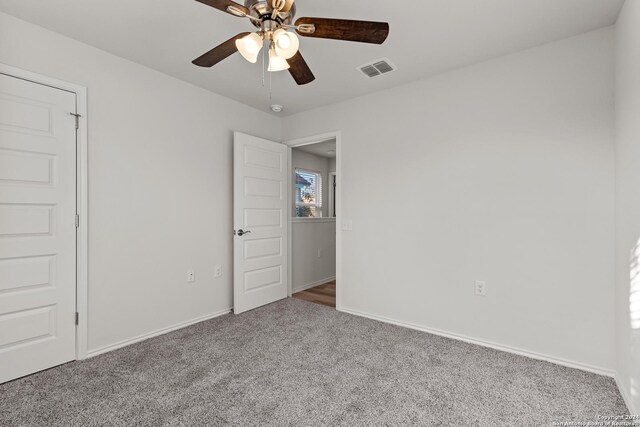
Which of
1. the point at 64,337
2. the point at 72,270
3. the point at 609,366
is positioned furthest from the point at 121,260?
the point at 609,366

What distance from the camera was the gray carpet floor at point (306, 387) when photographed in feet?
5.51

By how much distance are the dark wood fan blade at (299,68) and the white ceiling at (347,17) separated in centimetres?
39

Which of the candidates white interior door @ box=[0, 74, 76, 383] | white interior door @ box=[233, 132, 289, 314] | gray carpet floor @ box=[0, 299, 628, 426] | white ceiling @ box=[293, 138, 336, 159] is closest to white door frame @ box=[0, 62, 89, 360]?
white interior door @ box=[0, 74, 76, 383]

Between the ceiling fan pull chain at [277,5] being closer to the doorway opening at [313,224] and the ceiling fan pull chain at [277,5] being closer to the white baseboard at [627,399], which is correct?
the doorway opening at [313,224]

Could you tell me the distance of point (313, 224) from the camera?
479 cm

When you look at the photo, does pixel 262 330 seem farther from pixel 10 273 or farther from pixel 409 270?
pixel 10 273

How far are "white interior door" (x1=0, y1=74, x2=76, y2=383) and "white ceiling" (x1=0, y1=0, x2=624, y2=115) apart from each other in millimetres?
568

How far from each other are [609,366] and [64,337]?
3933mm

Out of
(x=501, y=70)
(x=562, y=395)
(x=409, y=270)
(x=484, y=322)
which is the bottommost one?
(x=562, y=395)

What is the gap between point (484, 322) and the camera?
260cm

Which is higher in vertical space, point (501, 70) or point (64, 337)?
point (501, 70)

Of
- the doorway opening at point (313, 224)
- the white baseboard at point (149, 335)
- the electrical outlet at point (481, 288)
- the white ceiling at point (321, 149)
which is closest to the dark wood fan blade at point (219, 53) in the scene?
the doorway opening at point (313, 224)

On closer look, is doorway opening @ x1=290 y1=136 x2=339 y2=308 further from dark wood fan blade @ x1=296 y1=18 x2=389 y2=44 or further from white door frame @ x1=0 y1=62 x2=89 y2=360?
dark wood fan blade @ x1=296 y1=18 x2=389 y2=44

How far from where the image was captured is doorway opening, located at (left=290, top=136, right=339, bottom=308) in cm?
439
